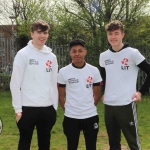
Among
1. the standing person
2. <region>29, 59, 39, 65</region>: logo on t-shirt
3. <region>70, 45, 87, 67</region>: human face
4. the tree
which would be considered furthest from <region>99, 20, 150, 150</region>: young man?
the tree

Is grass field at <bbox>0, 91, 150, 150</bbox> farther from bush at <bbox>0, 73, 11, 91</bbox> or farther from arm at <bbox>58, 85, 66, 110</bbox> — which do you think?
bush at <bbox>0, 73, 11, 91</bbox>

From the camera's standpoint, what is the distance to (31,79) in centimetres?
338

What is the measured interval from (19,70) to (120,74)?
1.16 metres

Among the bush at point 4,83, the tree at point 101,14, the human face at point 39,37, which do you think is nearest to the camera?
the human face at point 39,37

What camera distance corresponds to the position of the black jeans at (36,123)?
3383 millimetres

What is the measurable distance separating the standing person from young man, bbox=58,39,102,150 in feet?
0.65

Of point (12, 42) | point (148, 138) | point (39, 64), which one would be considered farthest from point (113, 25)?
point (12, 42)

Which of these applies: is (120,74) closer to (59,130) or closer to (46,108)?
(46,108)

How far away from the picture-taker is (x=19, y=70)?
3.31 m

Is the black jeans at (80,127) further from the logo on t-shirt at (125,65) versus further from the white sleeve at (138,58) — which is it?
the white sleeve at (138,58)

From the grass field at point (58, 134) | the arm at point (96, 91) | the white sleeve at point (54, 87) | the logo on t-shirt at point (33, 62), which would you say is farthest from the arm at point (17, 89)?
the grass field at point (58, 134)

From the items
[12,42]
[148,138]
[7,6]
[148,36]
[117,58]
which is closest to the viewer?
[117,58]

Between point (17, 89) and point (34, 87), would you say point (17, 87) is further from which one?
point (34, 87)

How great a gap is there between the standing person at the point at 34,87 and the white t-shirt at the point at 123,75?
0.69 m
